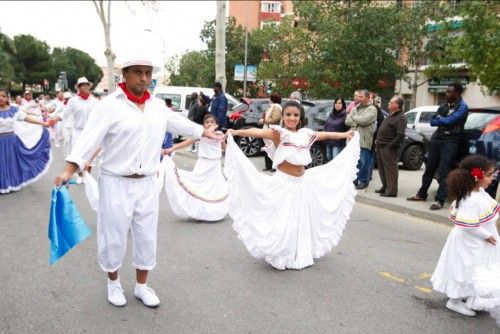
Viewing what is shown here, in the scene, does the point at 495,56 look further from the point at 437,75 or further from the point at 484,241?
the point at 484,241

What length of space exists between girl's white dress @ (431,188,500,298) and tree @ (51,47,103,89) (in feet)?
330

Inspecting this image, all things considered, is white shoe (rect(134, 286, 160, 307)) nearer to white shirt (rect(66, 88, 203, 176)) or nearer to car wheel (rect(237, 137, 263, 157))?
white shirt (rect(66, 88, 203, 176))

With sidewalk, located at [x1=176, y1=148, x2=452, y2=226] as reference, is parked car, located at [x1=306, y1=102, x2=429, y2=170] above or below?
above

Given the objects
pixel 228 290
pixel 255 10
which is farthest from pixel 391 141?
pixel 255 10

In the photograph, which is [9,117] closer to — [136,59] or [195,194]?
[195,194]

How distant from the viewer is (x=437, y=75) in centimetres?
2503

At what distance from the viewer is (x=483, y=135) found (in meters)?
7.30

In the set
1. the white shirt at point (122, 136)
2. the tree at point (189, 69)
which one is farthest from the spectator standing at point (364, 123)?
the tree at point (189, 69)

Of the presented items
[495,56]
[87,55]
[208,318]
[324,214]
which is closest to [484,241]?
[324,214]

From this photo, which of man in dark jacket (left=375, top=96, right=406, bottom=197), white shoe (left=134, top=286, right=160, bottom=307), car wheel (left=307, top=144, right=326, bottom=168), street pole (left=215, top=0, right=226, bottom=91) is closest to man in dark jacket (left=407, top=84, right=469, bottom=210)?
man in dark jacket (left=375, top=96, right=406, bottom=197)

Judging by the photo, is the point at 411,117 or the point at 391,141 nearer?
the point at 391,141

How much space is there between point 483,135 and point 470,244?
3.85 metres

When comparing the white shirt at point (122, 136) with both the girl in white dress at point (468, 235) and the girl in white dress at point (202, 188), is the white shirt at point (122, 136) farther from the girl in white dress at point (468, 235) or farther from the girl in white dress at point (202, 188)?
the girl in white dress at point (202, 188)

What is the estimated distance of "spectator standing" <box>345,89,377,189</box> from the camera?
30.2ft
